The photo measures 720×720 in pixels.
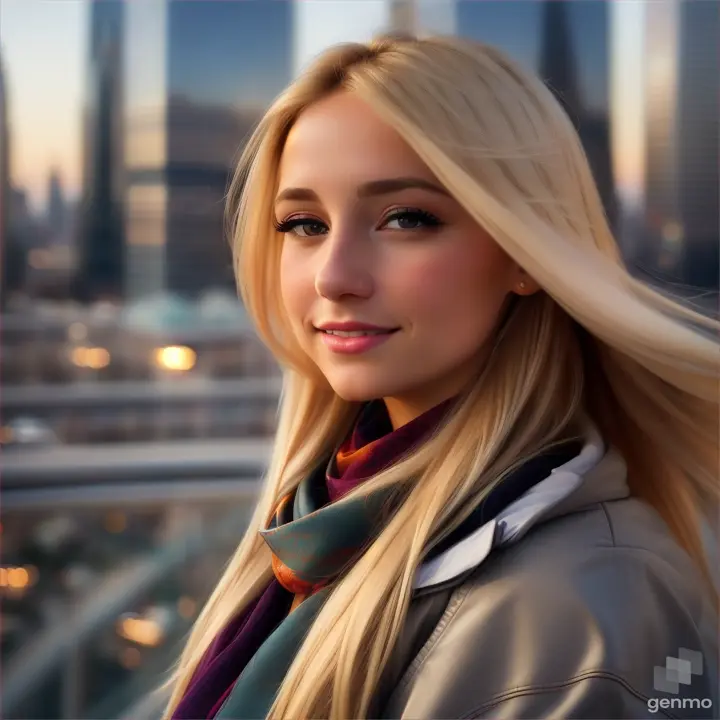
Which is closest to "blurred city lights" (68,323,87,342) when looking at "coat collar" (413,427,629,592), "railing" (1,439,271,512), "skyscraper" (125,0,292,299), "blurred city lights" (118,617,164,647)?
"skyscraper" (125,0,292,299)

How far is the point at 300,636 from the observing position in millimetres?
939

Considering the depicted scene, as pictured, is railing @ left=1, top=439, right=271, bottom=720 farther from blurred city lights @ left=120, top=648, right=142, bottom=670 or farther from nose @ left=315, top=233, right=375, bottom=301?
nose @ left=315, top=233, right=375, bottom=301

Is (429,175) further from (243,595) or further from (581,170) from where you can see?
(243,595)

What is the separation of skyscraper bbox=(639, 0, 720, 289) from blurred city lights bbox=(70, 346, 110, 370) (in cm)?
946

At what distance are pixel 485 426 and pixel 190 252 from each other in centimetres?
1384

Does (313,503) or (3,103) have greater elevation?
(3,103)

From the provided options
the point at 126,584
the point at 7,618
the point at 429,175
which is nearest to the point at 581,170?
the point at 429,175

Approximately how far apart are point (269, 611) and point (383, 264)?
0.43m

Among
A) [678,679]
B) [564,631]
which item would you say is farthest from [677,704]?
[564,631]

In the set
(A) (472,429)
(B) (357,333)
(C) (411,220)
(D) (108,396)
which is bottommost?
(D) (108,396)

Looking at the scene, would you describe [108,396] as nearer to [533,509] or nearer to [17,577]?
[17,577]

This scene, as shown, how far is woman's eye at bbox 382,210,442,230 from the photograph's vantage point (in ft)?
2.98

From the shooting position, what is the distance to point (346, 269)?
0.91 meters

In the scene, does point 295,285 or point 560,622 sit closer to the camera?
point 560,622
